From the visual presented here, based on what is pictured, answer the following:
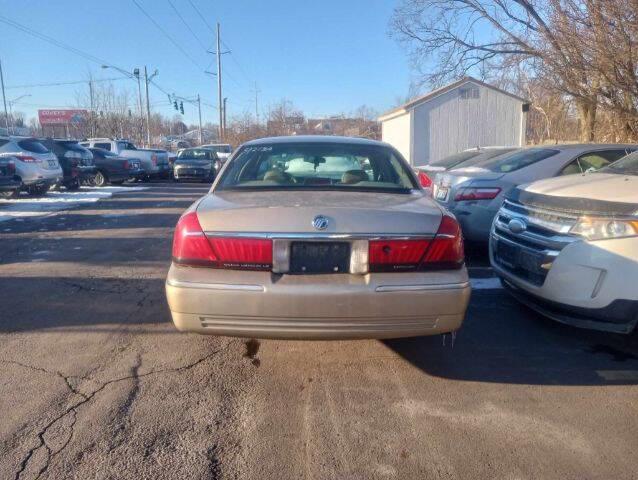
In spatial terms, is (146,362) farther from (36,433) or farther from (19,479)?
(19,479)

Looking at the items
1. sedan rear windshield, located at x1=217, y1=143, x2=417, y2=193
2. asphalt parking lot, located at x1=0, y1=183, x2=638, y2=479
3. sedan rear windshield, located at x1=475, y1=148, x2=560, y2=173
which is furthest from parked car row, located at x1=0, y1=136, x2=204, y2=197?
asphalt parking lot, located at x1=0, y1=183, x2=638, y2=479

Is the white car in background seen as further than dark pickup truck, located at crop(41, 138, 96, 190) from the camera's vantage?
No

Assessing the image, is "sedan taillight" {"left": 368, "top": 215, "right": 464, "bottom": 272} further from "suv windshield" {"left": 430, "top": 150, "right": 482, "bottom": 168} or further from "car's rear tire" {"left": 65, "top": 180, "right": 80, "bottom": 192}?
"car's rear tire" {"left": 65, "top": 180, "right": 80, "bottom": 192}

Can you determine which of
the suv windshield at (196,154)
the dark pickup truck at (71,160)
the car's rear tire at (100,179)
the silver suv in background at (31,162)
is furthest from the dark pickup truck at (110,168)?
the silver suv in background at (31,162)

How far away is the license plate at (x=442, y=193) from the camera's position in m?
7.35

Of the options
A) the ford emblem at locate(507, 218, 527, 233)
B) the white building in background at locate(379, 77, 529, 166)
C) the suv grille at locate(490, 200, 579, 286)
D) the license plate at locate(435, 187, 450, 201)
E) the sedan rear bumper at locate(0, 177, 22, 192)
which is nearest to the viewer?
the suv grille at locate(490, 200, 579, 286)

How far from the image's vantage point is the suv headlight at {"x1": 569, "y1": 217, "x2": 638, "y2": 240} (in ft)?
11.6

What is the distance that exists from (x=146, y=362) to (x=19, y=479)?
130cm

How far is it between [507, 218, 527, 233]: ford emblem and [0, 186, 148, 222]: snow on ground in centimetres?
978

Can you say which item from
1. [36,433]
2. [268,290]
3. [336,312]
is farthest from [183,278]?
[36,433]

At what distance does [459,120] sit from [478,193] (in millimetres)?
20686

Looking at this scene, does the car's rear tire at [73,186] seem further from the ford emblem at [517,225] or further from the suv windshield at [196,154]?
the ford emblem at [517,225]

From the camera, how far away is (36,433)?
113 inches

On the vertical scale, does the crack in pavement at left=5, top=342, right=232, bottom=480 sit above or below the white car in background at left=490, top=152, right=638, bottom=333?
below
